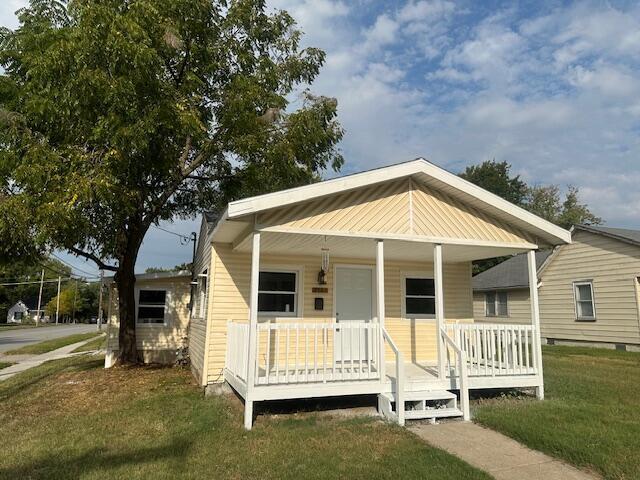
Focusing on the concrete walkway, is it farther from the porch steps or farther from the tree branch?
the tree branch

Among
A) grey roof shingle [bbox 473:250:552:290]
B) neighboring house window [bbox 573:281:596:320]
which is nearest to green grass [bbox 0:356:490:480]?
neighboring house window [bbox 573:281:596:320]

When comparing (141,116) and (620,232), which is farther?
(620,232)

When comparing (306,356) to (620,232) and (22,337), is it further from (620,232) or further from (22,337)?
(22,337)

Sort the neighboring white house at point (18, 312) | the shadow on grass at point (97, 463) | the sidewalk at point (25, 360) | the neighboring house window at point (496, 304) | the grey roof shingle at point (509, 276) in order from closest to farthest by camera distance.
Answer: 1. the shadow on grass at point (97, 463)
2. the sidewalk at point (25, 360)
3. the grey roof shingle at point (509, 276)
4. the neighboring house window at point (496, 304)
5. the neighboring white house at point (18, 312)

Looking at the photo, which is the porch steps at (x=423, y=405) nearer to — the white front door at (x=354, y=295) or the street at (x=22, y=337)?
the white front door at (x=354, y=295)

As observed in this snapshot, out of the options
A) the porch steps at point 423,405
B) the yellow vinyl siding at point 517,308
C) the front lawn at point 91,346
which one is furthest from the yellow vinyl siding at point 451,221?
the front lawn at point 91,346

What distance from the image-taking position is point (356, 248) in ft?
27.8

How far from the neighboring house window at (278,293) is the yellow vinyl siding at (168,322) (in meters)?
4.88

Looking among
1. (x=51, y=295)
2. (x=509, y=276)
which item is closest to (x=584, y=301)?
(x=509, y=276)

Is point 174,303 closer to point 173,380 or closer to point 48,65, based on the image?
point 173,380

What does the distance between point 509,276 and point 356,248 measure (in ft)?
46.4

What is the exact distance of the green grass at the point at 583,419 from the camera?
4.91 m

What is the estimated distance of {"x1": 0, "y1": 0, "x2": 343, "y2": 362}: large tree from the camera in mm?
8422

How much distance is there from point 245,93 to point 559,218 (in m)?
39.4
